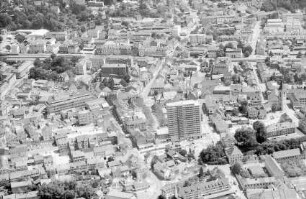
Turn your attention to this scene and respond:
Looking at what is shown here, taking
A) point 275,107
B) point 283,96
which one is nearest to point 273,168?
point 275,107

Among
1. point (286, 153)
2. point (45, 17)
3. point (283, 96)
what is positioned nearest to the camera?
point (286, 153)

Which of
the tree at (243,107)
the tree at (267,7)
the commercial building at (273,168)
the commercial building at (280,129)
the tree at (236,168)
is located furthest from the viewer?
the tree at (267,7)

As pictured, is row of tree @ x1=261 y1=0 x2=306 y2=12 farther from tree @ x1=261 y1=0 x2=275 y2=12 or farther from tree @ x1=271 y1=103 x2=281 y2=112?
tree @ x1=271 y1=103 x2=281 y2=112

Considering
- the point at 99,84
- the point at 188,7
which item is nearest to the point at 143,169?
the point at 99,84

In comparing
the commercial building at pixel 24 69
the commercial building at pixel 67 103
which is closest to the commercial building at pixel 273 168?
the commercial building at pixel 67 103

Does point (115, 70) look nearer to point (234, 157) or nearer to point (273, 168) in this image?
point (234, 157)

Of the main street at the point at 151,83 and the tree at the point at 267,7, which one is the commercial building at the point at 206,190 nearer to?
the main street at the point at 151,83

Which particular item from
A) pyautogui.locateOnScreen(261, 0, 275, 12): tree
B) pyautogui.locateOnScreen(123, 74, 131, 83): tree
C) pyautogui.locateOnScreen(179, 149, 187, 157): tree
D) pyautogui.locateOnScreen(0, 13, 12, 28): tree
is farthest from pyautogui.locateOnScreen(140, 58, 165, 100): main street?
pyautogui.locateOnScreen(0, 13, 12, 28): tree

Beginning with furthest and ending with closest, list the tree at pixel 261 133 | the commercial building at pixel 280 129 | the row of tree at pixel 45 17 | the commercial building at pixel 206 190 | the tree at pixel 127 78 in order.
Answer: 1. the row of tree at pixel 45 17
2. the tree at pixel 127 78
3. the commercial building at pixel 280 129
4. the tree at pixel 261 133
5. the commercial building at pixel 206 190
